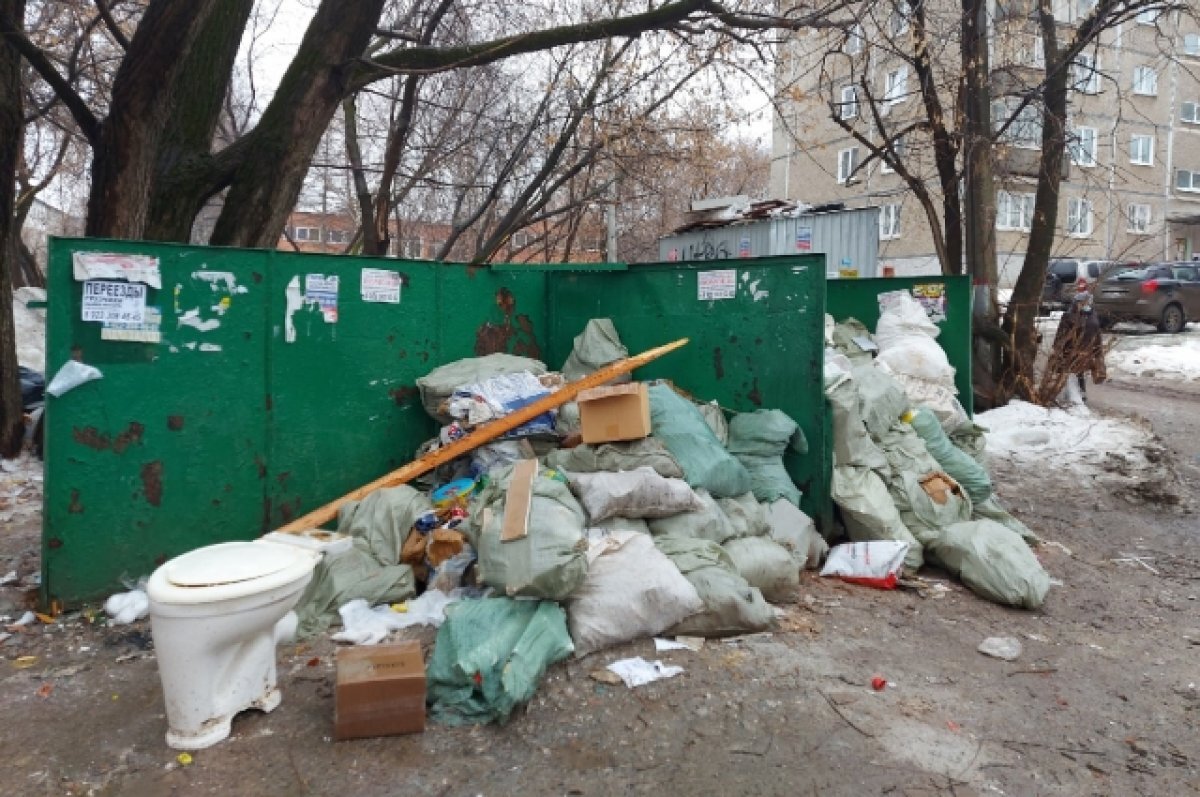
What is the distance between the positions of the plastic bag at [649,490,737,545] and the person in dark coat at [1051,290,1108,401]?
585cm

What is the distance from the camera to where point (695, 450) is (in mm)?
4305

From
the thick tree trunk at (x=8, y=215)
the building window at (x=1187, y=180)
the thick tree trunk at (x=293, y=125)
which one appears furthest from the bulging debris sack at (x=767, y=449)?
the building window at (x=1187, y=180)

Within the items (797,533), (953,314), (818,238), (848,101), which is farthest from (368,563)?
(818,238)

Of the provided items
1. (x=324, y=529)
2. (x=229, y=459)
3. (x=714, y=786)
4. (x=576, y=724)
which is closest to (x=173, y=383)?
(x=229, y=459)

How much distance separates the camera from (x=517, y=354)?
560 centimetres

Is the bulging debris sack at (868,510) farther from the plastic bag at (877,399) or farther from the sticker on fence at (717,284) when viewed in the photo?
the sticker on fence at (717,284)

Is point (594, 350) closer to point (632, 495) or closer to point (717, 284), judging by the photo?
point (717, 284)

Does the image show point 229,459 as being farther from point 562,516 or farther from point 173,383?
point 562,516

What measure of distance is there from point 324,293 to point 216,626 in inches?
92.4

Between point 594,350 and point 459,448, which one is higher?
point 594,350

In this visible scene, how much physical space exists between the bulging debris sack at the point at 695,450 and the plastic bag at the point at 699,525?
0.18 m

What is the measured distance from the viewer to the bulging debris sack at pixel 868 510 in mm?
4551

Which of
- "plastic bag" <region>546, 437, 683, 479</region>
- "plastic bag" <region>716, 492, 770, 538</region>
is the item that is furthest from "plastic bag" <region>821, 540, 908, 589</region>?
"plastic bag" <region>546, 437, 683, 479</region>

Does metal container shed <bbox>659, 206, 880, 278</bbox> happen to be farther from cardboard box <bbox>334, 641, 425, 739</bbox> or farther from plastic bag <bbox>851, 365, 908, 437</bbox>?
cardboard box <bbox>334, 641, 425, 739</bbox>
